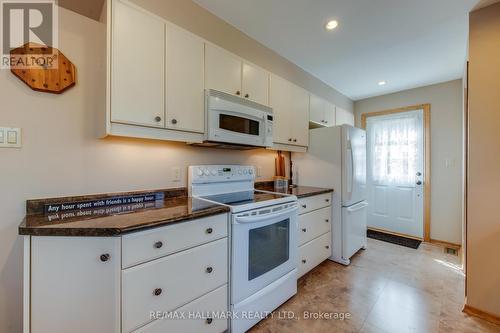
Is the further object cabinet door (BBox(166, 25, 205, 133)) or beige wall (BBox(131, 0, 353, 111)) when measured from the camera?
beige wall (BBox(131, 0, 353, 111))

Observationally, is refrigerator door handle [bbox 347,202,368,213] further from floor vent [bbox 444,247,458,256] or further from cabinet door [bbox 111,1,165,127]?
cabinet door [bbox 111,1,165,127]

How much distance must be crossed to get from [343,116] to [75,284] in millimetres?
3975

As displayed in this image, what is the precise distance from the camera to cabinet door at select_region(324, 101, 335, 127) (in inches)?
128

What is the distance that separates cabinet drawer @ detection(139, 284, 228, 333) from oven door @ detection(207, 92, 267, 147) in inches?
→ 43.9

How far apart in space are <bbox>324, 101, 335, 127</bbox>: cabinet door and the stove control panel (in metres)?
1.69

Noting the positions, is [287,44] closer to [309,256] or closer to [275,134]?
[275,134]

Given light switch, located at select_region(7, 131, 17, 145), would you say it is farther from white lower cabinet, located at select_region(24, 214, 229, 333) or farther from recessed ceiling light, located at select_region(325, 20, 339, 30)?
recessed ceiling light, located at select_region(325, 20, 339, 30)

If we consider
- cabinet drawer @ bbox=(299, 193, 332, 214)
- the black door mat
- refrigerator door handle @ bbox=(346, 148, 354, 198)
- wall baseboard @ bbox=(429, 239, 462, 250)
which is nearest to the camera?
cabinet drawer @ bbox=(299, 193, 332, 214)

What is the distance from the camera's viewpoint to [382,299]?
6.34 ft

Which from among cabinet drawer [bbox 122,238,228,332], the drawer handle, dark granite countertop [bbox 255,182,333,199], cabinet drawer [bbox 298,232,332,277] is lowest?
cabinet drawer [bbox 298,232,332,277]

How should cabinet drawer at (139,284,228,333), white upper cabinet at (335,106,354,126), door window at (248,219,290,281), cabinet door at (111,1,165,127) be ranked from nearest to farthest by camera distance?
cabinet drawer at (139,284,228,333) → cabinet door at (111,1,165,127) → door window at (248,219,290,281) → white upper cabinet at (335,106,354,126)

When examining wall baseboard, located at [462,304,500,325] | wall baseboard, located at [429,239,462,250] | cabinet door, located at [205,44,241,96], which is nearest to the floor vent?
wall baseboard, located at [429,239,462,250]

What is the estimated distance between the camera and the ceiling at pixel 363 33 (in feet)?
5.85

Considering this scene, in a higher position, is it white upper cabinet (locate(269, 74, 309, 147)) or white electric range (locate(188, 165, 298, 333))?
white upper cabinet (locate(269, 74, 309, 147))
